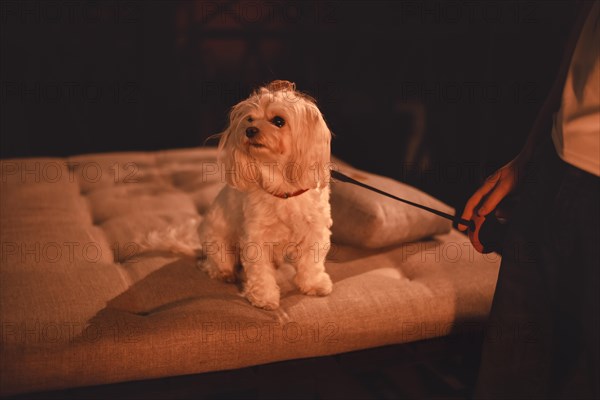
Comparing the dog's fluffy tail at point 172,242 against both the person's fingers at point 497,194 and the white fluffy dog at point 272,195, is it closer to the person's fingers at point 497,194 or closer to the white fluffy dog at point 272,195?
the white fluffy dog at point 272,195

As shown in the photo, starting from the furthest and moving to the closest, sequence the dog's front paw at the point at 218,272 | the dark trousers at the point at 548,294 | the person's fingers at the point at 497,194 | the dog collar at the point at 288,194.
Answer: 1. the dog's front paw at the point at 218,272
2. the dog collar at the point at 288,194
3. the person's fingers at the point at 497,194
4. the dark trousers at the point at 548,294

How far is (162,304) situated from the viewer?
1.52m

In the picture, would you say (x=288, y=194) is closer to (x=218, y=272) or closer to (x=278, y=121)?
(x=278, y=121)

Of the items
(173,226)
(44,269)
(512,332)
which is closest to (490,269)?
(512,332)

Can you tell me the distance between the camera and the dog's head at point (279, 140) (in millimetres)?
1446

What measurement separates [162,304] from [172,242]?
0.37 meters

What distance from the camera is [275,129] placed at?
4.74ft

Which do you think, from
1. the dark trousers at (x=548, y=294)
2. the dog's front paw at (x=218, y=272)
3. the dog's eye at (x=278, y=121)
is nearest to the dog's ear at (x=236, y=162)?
the dog's eye at (x=278, y=121)

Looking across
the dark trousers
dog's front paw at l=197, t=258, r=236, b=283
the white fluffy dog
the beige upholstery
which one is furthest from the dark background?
the dark trousers

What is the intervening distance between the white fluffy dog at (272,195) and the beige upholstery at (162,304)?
0.08 metres

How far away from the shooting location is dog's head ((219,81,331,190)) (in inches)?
56.9

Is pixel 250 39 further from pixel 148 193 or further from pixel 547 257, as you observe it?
pixel 547 257

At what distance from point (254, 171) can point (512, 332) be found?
2.71 ft

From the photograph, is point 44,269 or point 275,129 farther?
point 44,269
